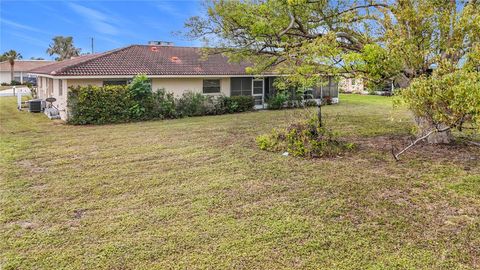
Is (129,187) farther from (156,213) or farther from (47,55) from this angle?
(47,55)

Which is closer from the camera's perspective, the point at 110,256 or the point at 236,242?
the point at 110,256

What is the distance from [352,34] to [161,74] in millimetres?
10459

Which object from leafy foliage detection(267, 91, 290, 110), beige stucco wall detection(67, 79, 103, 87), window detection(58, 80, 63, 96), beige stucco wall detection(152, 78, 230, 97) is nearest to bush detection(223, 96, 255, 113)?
leafy foliage detection(267, 91, 290, 110)

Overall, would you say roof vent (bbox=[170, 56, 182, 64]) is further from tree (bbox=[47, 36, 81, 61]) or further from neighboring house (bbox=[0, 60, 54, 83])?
tree (bbox=[47, 36, 81, 61])

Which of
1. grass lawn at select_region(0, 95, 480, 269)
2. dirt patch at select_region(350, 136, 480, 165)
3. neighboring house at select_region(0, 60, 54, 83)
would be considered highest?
neighboring house at select_region(0, 60, 54, 83)

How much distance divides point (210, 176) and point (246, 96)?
1455 centimetres

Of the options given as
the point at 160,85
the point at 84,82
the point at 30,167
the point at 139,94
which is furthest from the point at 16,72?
the point at 30,167

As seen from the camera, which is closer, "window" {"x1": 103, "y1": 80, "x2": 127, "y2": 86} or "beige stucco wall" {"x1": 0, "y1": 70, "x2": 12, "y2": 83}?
"window" {"x1": 103, "y1": 80, "x2": 127, "y2": 86}

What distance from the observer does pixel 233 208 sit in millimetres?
5961

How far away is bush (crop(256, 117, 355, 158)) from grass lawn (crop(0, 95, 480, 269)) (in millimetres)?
452

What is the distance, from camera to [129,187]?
711 cm

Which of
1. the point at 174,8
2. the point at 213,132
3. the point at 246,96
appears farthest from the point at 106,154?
the point at 246,96

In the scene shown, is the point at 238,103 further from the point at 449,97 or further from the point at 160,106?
the point at 449,97

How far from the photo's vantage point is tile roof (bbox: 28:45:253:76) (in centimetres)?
1744
